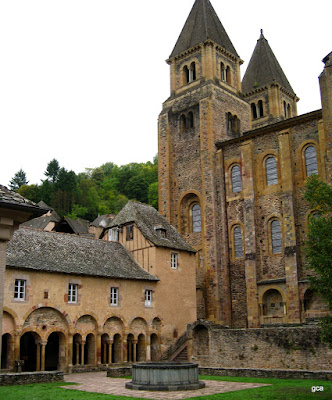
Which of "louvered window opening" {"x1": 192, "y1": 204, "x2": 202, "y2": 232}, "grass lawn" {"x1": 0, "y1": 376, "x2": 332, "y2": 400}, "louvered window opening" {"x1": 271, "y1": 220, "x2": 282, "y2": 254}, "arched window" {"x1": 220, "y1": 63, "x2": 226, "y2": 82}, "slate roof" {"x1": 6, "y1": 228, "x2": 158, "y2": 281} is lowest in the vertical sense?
"grass lawn" {"x1": 0, "y1": 376, "x2": 332, "y2": 400}

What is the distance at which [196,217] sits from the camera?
4006 centimetres

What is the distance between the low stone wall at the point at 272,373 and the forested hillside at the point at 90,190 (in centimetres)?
6236

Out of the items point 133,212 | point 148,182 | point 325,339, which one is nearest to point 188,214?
point 133,212

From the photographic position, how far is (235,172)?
3878 centimetres

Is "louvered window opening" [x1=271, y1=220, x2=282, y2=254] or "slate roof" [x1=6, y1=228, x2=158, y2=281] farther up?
"louvered window opening" [x1=271, y1=220, x2=282, y2=254]

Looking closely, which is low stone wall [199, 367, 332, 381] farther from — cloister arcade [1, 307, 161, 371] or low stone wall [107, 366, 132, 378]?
cloister arcade [1, 307, 161, 371]

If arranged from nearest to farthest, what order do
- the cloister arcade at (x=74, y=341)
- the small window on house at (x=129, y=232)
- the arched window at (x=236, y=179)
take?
the cloister arcade at (x=74, y=341)
the small window on house at (x=129, y=232)
the arched window at (x=236, y=179)

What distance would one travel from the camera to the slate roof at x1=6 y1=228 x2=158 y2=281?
25.3 meters

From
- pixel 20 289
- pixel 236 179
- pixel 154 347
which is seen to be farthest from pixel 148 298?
pixel 236 179

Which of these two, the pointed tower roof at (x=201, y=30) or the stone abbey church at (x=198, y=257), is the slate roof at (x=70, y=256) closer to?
the stone abbey church at (x=198, y=257)

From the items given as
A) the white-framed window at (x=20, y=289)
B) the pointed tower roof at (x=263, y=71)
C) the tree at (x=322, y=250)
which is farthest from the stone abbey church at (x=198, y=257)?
the tree at (x=322, y=250)

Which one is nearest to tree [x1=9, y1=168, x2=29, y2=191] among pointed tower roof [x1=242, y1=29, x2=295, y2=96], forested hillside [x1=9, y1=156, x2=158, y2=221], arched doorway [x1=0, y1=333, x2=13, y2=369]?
forested hillside [x1=9, y1=156, x2=158, y2=221]

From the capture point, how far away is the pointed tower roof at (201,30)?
145 ft

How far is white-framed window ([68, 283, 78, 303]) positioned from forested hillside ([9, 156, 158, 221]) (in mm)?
55693
